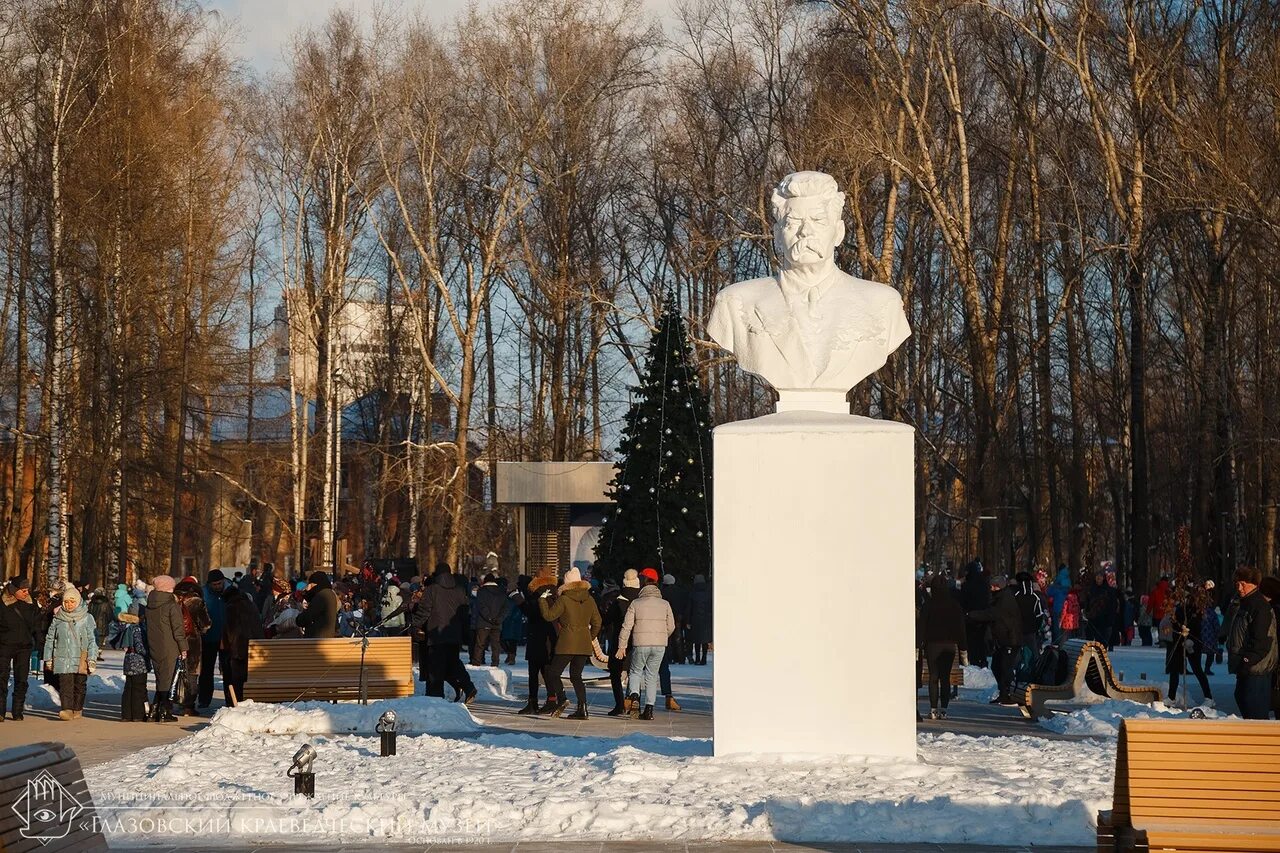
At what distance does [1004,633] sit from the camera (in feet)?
67.3

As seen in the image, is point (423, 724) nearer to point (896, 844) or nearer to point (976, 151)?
point (896, 844)

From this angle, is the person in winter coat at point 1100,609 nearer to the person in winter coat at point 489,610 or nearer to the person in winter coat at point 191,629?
the person in winter coat at point 489,610

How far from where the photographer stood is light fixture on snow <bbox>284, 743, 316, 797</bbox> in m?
10.3

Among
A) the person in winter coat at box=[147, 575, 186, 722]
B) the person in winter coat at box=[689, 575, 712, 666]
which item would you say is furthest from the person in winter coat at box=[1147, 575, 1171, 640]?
the person in winter coat at box=[147, 575, 186, 722]

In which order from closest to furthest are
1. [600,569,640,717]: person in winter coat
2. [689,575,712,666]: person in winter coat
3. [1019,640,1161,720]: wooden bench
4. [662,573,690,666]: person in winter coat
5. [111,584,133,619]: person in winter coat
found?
[1019,640,1161,720]: wooden bench, [600,569,640,717]: person in winter coat, [662,573,690,666]: person in winter coat, [689,575,712,666]: person in winter coat, [111,584,133,619]: person in winter coat

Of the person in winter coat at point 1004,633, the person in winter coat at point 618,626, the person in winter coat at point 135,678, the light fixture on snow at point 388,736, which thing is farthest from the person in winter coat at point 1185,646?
the person in winter coat at point 135,678

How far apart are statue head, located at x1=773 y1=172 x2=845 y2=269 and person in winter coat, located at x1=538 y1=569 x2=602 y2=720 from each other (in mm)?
7076

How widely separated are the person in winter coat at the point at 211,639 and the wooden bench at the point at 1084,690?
9.25 m

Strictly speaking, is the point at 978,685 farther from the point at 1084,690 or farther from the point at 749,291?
the point at 749,291

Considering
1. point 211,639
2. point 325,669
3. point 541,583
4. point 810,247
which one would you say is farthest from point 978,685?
point 810,247

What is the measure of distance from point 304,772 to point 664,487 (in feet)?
73.4

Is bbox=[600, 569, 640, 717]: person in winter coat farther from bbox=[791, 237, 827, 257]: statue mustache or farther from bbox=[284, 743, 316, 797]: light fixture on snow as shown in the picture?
bbox=[284, 743, 316, 797]: light fixture on snow

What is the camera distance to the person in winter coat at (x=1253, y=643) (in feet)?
49.9

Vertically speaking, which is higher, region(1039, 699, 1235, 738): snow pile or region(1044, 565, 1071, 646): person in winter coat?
region(1044, 565, 1071, 646): person in winter coat
